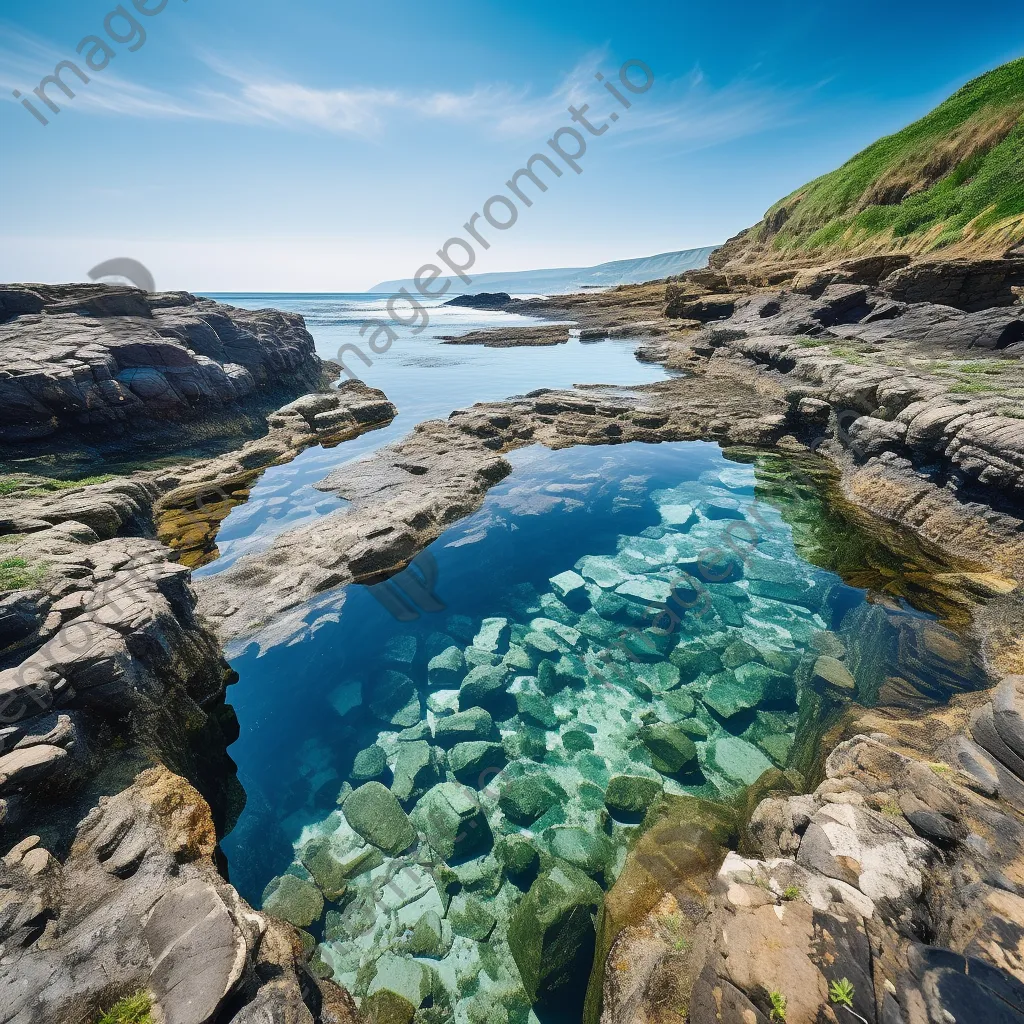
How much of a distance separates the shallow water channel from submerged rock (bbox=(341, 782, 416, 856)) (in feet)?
0.10

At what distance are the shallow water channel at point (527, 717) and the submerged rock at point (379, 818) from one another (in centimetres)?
3

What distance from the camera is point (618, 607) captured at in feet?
33.3

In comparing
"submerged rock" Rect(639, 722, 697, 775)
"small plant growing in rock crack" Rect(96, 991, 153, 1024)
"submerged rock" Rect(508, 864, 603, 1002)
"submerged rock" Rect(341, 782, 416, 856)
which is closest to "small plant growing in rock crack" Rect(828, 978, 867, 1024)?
Answer: "submerged rock" Rect(508, 864, 603, 1002)

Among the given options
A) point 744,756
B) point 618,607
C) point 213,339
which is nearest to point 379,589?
point 618,607

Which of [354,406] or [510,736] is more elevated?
[354,406]

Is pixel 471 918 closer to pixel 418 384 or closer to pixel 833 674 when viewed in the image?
pixel 833 674

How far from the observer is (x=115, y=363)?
17.0 metres

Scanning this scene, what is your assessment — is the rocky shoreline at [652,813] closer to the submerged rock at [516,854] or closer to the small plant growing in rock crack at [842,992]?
the small plant growing in rock crack at [842,992]

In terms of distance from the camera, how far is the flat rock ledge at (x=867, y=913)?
3088 mm

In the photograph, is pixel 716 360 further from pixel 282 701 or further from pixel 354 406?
pixel 282 701

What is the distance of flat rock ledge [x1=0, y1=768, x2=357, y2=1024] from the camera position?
3.22m

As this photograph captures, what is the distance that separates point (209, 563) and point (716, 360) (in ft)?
96.0

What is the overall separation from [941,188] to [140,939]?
47.8 metres

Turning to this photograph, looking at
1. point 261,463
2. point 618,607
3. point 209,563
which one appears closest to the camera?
point 618,607
